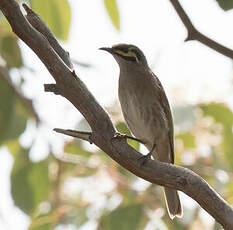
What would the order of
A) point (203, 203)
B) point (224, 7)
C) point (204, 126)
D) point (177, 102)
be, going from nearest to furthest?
point (203, 203) → point (224, 7) → point (177, 102) → point (204, 126)

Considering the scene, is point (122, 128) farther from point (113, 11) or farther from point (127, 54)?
point (127, 54)

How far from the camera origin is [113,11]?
13.6 ft

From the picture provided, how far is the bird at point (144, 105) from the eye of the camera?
4941mm

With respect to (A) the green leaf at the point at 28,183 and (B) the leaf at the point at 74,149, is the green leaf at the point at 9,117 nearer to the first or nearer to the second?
(A) the green leaf at the point at 28,183

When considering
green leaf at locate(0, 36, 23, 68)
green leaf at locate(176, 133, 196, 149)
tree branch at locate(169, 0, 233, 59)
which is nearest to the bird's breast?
green leaf at locate(176, 133, 196, 149)

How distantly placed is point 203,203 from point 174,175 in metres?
0.17

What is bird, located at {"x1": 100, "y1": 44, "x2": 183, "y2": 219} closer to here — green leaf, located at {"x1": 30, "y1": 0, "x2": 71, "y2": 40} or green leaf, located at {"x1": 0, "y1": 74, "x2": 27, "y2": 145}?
green leaf, located at {"x1": 30, "y1": 0, "x2": 71, "y2": 40}

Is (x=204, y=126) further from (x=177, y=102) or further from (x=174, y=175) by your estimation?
(x=174, y=175)

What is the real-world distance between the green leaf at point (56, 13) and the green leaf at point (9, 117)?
71cm

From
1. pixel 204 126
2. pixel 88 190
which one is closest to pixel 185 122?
pixel 204 126

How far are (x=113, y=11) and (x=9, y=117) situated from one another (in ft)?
3.93

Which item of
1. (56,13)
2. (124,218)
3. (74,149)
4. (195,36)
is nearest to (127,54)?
(74,149)

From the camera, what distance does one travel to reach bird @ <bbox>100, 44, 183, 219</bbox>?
494 cm

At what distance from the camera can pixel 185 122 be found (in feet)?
14.1
